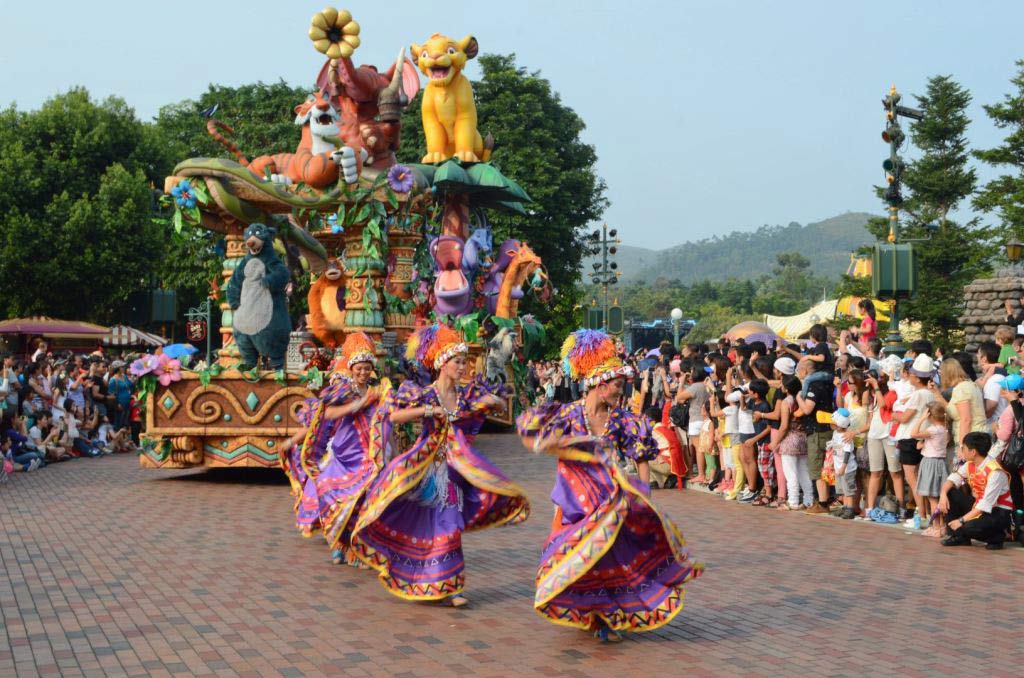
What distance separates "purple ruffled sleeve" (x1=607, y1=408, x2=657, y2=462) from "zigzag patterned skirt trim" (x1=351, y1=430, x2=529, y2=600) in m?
1.36

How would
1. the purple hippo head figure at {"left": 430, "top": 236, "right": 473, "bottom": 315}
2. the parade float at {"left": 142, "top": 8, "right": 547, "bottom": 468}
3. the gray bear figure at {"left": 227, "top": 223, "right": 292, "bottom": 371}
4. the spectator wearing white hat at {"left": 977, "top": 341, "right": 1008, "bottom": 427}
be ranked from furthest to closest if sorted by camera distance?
the purple hippo head figure at {"left": 430, "top": 236, "right": 473, "bottom": 315} < the parade float at {"left": 142, "top": 8, "right": 547, "bottom": 468} < the gray bear figure at {"left": 227, "top": 223, "right": 292, "bottom": 371} < the spectator wearing white hat at {"left": 977, "top": 341, "right": 1008, "bottom": 427}

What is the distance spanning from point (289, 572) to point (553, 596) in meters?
3.00

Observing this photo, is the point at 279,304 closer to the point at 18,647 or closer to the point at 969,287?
the point at 18,647

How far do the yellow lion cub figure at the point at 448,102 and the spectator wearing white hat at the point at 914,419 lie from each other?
45.3 ft

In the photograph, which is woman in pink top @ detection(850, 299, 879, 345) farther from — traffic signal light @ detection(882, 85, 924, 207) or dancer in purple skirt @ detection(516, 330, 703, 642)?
dancer in purple skirt @ detection(516, 330, 703, 642)

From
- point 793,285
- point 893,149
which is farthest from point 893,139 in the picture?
point 793,285

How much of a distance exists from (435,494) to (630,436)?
1620 mm

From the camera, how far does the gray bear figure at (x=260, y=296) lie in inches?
550

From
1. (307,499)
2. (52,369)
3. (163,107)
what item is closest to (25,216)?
(163,107)

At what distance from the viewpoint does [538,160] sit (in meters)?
38.6

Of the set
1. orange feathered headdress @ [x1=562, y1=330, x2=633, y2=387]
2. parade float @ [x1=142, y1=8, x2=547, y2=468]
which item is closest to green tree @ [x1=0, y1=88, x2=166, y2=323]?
parade float @ [x1=142, y1=8, x2=547, y2=468]

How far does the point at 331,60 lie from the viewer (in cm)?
1950

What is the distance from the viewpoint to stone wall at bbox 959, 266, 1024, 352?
72.2 ft

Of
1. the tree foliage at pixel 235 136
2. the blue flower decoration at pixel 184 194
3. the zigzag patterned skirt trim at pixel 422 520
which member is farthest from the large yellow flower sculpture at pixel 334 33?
the tree foliage at pixel 235 136
